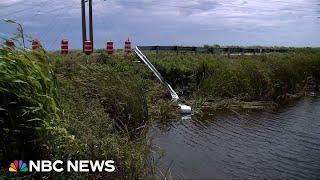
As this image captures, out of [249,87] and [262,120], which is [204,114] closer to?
[262,120]

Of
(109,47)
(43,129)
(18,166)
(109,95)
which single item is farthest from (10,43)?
(109,47)

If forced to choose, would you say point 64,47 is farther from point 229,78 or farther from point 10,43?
point 10,43

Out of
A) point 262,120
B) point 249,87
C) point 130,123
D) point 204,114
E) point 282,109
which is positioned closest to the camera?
point 130,123

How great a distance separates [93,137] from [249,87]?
1518cm

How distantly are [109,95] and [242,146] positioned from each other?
Result: 3.79m

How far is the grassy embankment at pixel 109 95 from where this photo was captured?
632cm

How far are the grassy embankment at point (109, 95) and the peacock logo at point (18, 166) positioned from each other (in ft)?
0.55

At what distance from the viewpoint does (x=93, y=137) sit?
7.04 meters

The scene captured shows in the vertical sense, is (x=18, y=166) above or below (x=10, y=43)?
below

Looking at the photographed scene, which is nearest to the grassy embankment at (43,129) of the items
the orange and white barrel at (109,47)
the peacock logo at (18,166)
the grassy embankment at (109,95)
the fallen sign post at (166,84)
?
the grassy embankment at (109,95)

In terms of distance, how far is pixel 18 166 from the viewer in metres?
6.11

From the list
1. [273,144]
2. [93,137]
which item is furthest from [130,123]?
[93,137]

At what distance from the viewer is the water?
1012 centimetres

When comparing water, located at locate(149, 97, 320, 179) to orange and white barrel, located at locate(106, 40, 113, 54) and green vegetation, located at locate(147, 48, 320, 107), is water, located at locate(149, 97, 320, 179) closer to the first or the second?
green vegetation, located at locate(147, 48, 320, 107)
